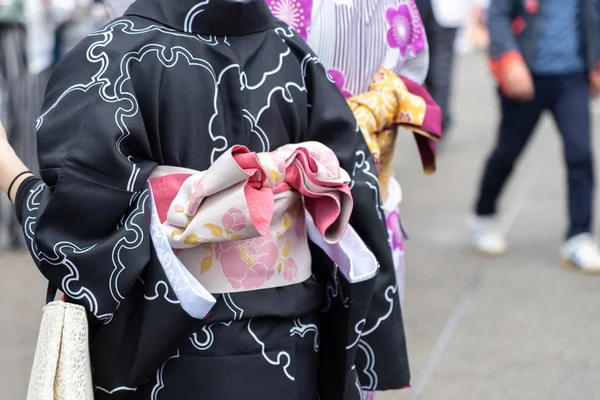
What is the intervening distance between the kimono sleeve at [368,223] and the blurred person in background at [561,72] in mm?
2918

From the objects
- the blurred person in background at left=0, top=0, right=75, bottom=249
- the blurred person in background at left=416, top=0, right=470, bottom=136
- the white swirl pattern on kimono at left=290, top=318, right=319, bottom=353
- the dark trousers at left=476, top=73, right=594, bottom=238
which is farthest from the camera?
the blurred person in background at left=416, top=0, right=470, bottom=136

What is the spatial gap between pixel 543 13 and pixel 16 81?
285 cm

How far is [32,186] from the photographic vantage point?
2010 mm

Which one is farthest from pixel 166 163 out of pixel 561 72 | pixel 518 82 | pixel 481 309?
pixel 561 72

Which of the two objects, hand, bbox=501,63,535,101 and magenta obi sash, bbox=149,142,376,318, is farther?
hand, bbox=501,63,535,101

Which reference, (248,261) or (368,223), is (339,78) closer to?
(368,223)

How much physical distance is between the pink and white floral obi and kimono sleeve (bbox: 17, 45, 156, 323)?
0.08 meters

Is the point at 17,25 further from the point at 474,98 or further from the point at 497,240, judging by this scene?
the point at 474,98

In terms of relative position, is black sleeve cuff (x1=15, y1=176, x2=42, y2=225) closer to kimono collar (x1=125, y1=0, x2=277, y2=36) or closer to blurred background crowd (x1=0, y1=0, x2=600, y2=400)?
kimono collar (x1=125, y1=0, x2=277, y2=36)

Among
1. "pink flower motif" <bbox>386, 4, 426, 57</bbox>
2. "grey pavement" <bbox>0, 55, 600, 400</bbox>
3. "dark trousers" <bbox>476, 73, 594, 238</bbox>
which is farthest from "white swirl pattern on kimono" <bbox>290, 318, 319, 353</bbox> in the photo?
"dark trousers" <bbox>476, 73, 594, 238</bbox>

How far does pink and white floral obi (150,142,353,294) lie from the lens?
1.93 m

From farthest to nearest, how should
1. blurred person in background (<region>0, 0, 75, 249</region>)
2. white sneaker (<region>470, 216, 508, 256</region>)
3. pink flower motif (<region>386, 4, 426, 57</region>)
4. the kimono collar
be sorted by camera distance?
white sneaker (<region>470, 216, 508, 256</region>) → blurred person in background (<region>0, 0, 75, 249</region>) → pink flower motif (<region>386, 4, 426, 57</region>) → the kimono collar

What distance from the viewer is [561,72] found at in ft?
16.6

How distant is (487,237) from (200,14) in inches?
Result: 153
